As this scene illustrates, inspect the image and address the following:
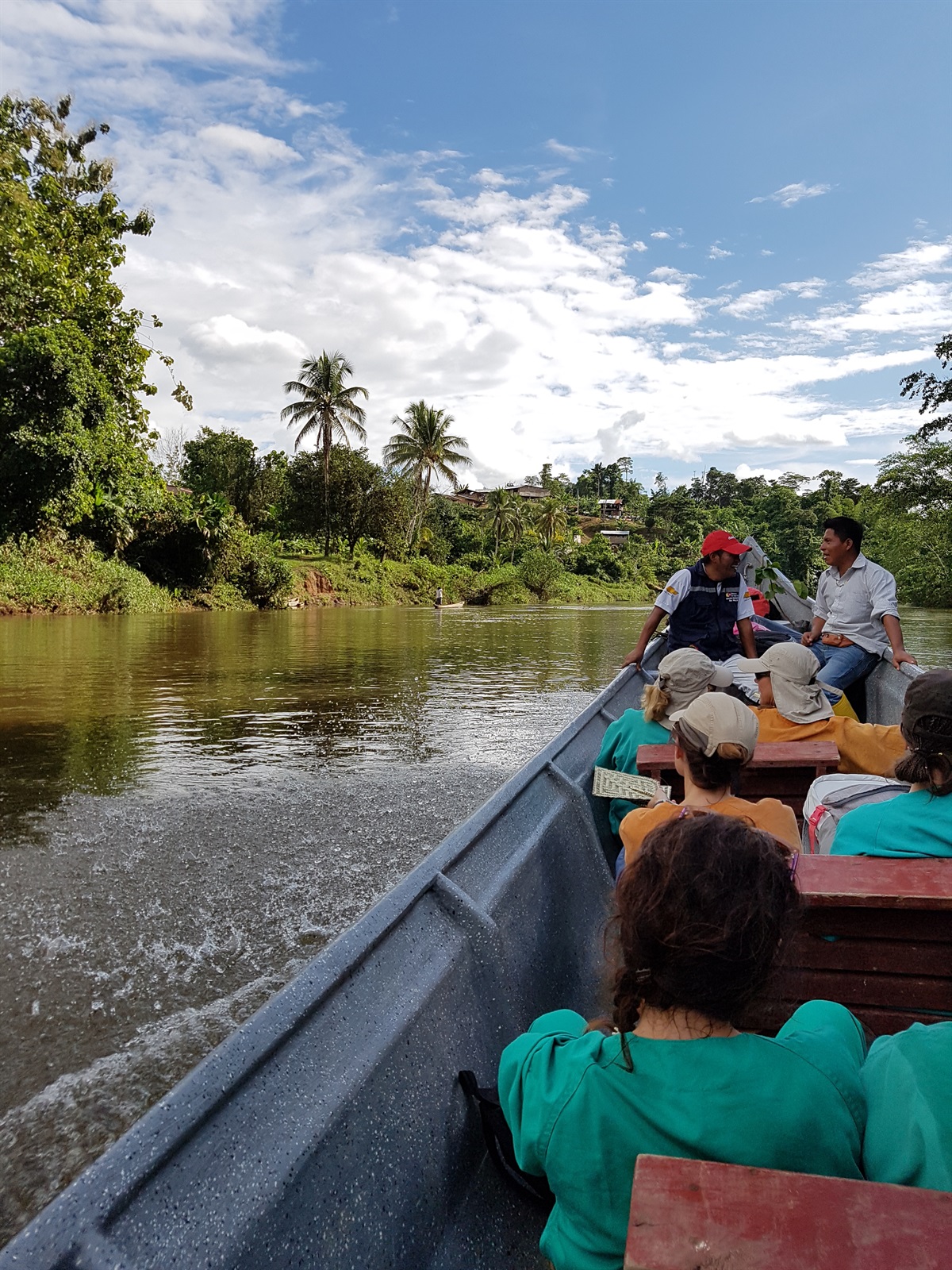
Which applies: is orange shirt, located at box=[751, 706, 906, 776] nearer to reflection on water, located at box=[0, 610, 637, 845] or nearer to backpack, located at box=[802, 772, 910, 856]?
backpack, located at box=[802, 772, 910, 856]

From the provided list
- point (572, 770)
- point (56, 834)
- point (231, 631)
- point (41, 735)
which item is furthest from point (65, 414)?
point (572, 770)

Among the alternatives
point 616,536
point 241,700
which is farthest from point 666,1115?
point 616,536

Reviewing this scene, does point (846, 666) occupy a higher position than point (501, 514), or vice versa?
point (501, 514)

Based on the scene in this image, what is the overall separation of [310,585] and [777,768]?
3113 centimetres

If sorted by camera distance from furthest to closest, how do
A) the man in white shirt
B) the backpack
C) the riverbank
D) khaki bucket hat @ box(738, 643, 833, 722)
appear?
1. the riverbank
2. the man in white shirt
3. khaki bucket hat @ box(738, 643, 833, 722)
4. the backpack

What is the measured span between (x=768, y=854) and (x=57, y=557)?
83.6ft

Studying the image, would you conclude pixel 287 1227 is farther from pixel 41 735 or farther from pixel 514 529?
pixel 514 529

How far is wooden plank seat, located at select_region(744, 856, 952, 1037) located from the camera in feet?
Result: 5.38

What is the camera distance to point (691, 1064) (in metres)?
1.12

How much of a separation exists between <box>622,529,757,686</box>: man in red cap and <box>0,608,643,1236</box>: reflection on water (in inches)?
75.7

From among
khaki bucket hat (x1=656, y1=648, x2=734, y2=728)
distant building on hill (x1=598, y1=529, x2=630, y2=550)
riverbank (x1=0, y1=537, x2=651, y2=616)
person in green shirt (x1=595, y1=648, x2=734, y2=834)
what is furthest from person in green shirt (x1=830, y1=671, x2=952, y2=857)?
distant building on hill (x1=598, y1=529, x2=630, y2=550)

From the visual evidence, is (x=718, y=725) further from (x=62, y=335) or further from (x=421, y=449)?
(x=421, y=449)

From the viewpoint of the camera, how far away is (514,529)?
2096 inches

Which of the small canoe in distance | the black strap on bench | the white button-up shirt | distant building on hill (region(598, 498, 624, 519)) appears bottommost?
the black strap on bench
